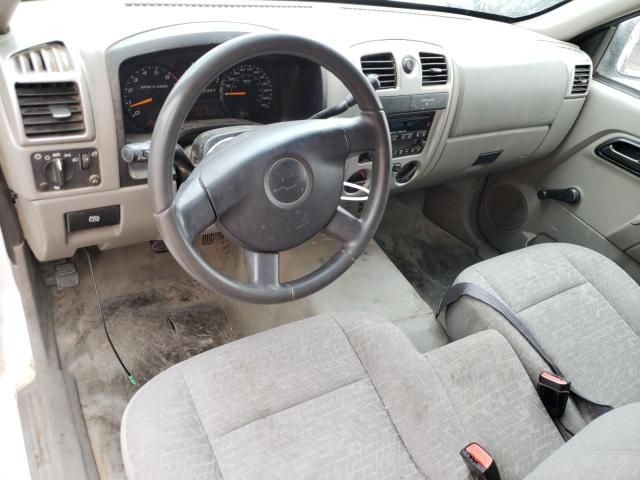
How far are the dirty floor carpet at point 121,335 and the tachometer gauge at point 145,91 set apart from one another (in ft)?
2.38

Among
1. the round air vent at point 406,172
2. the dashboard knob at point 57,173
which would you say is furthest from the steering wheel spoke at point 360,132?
the round air vent at point 406,172

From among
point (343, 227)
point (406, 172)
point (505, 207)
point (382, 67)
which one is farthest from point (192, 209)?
point (505, 207)

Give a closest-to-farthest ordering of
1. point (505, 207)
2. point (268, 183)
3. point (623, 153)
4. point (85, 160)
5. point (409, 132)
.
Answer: point (268, 183)
point (85, 160)
point (409, 132)
point (623, 153)
point (505, 207)

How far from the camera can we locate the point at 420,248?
2.43 m

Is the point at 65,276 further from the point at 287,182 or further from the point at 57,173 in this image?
the point at 287,182

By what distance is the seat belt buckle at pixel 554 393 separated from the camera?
3.81 ft

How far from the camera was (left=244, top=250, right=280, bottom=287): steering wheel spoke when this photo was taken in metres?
0.94

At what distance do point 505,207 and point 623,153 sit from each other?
544 mm

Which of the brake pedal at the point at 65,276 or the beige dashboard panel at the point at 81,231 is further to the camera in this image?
the brake pedal at the point at 65,276

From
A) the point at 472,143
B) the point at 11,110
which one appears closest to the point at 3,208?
the point at 11,110

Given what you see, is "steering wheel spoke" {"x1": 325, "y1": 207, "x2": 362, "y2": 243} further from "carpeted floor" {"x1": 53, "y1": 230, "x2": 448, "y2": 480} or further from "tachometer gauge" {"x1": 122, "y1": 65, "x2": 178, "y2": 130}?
"carpeted floor" {"x1": 53, "y1": 230, "x2": 448, "y2": 480}

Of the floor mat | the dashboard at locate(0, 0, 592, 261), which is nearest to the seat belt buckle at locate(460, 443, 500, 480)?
the dashboard at locate(0, 0, 592, 261)

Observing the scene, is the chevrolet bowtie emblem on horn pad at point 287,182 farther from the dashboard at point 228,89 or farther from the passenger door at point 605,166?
the passenger door at point 605,166

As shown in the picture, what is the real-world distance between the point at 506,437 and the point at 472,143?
1.05 meters
